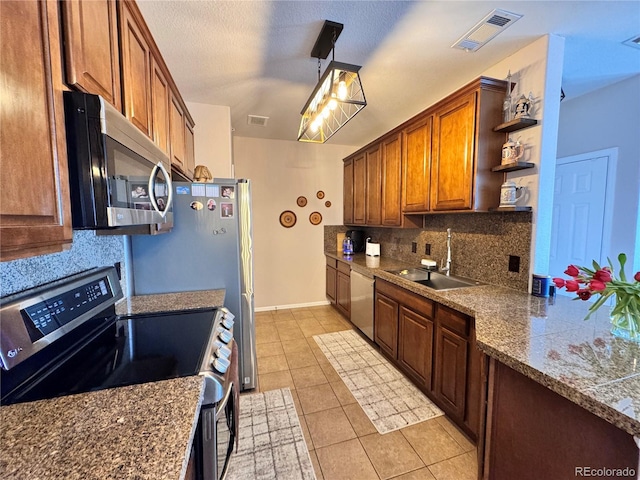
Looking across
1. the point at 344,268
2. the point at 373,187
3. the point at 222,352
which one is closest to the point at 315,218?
the point at 344,268

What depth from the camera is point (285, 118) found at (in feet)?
10.3

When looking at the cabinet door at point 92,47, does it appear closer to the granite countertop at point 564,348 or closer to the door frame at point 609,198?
the granite countertop at point 564,348

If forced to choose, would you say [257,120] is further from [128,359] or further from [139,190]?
[128,359]

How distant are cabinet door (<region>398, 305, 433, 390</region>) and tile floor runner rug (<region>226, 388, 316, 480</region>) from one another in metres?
1.01

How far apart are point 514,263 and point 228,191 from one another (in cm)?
218

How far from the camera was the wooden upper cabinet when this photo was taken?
1.54m

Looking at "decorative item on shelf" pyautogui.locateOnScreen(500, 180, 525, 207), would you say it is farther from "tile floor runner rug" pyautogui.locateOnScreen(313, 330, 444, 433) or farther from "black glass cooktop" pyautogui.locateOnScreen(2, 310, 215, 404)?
"black glass cooktop" pyautogui.locateOnScreen(2, 310, 215, 404)

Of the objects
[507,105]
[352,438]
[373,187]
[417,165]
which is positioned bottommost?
[352,438]

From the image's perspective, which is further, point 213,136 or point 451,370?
point 213,136

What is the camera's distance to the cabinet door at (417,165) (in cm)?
237

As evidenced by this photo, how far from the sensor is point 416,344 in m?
2.16

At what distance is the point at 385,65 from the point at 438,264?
1865mm

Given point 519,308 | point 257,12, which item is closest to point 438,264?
point 519,308

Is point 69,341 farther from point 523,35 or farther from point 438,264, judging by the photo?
point 523,35
